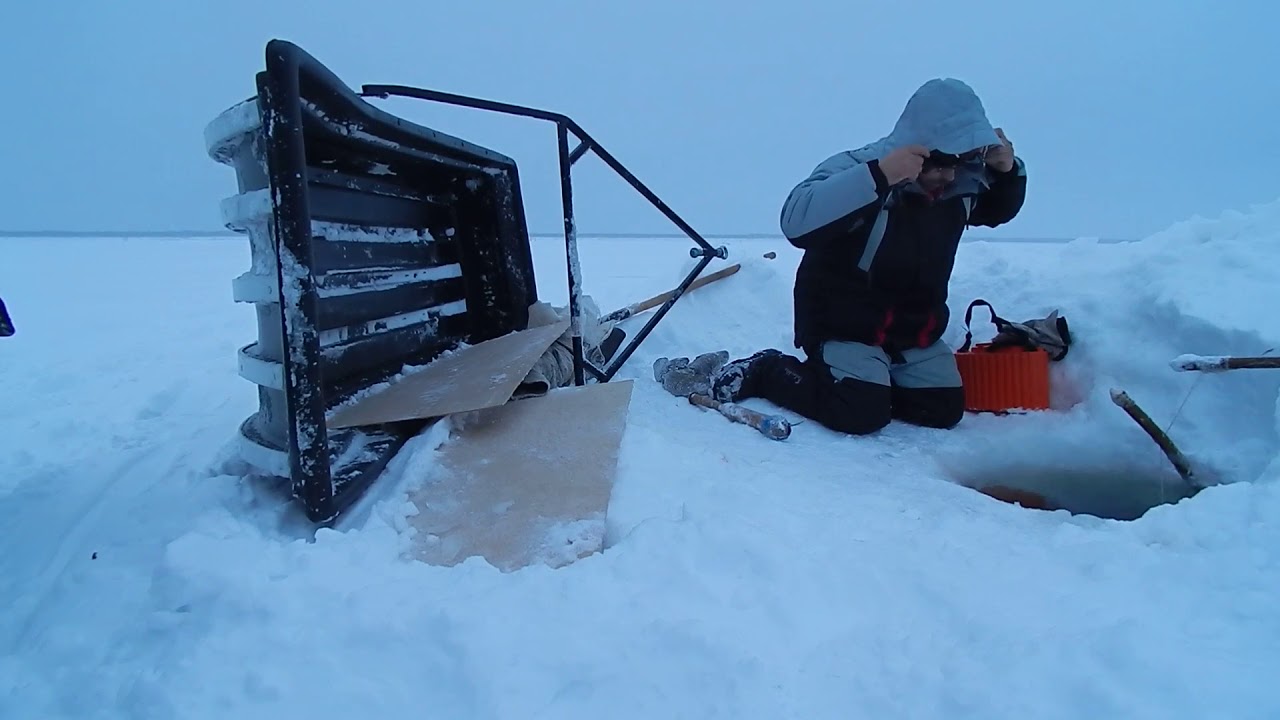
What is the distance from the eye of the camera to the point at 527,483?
1.67 meters

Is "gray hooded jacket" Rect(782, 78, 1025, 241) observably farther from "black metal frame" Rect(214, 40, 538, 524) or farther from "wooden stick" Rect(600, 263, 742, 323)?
"wooden stick" Rect(600, 263, 742, 323)

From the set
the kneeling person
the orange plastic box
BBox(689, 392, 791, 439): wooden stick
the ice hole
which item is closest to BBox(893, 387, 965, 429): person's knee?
the kneeling person

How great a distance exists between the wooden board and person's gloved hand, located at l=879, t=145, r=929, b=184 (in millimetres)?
1085

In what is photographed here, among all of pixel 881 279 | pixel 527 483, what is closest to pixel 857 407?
pixel 881 279

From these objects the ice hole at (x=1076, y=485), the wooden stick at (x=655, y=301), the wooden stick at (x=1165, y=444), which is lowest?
the ice hole at (x=1076, y=485)

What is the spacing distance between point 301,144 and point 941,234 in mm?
2111

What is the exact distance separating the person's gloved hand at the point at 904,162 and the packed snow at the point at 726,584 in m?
0.92

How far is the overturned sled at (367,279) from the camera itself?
1391mm

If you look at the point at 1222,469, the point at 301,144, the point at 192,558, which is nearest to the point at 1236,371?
the point at 1222,469

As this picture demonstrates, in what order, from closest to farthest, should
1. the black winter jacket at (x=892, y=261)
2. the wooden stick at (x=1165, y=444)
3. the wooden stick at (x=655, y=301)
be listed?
the wooden stick at (x=1165, y=444) < the black winter jacket at (x=892, y=261) < the wooden stick at (x=655, y=301)

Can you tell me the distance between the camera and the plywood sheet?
181 centimetres

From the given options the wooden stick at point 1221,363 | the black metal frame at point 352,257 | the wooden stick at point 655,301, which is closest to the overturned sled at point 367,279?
the black metal frame at point 352,257

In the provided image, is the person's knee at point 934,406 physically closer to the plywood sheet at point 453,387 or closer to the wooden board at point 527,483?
the wooden board at point 527,483

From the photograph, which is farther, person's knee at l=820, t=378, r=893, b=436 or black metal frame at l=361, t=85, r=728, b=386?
person's knee at l=820, t=378, r=893, b=436
